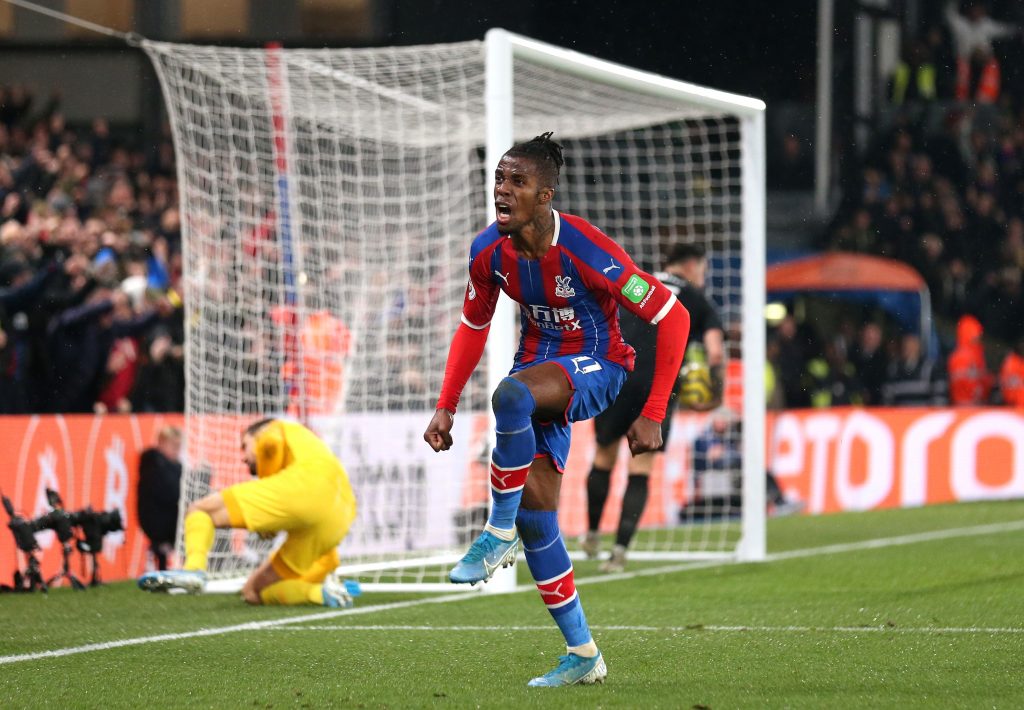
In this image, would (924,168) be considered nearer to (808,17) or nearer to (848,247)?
(848,247)

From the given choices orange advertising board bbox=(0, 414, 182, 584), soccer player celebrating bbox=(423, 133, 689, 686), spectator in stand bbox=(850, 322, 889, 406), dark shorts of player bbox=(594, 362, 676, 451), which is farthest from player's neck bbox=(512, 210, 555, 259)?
spectator in stand bbox=(850, 322, 889, 406)

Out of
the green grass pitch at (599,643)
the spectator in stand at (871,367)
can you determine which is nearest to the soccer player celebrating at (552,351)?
the green grass pitch at (599,643)

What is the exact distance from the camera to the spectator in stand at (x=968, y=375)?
64.4 ft

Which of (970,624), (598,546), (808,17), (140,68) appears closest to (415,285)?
(598,546)

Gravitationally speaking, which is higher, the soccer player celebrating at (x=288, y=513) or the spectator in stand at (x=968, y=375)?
the spectator in stand at (x=968, y=375)

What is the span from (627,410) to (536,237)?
4741 millimetres

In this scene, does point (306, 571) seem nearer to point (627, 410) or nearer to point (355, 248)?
point (627, 410)

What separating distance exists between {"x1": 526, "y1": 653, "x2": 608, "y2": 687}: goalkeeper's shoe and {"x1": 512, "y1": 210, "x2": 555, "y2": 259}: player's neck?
4.42ft

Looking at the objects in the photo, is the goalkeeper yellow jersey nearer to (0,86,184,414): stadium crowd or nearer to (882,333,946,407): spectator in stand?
(0,86,184,414): stadium crowd

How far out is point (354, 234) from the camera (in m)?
11.3

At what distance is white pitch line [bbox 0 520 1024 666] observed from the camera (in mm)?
6820

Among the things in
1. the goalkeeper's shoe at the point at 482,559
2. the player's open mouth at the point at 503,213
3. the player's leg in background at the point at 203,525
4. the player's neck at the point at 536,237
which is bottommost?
the player's leg in background at the point at 203,525

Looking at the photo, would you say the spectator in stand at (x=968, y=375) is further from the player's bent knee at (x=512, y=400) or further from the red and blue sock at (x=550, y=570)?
the player's bent knee at (x=512, y=400)

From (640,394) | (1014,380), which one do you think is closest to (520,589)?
(640,394)
